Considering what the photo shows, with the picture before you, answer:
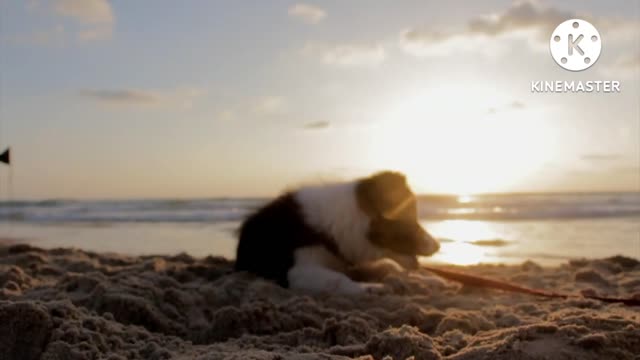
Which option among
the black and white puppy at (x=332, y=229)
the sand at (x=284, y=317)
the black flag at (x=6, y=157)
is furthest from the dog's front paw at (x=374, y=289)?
the black flag at (x=6, y=157)

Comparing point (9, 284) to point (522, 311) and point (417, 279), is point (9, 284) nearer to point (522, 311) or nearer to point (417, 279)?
point (417, 279)

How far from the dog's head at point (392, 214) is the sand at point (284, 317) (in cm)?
29

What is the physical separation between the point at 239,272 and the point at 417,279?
1475 mm

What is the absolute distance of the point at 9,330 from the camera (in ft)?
8.86

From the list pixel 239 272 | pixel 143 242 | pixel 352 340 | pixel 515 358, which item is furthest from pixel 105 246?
pixel 515 358

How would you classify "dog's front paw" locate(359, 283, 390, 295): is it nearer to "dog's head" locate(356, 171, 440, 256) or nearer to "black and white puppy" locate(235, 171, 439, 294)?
"black and white puppy" locate(235, 171, 439, 294)

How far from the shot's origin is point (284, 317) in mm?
3592

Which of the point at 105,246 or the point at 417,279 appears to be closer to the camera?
the point at 417,279

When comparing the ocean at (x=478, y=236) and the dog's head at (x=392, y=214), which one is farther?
the ocean at (x=478, y=236)

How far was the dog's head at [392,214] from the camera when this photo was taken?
17.6 feet

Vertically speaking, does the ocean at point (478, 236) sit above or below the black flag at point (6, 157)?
below

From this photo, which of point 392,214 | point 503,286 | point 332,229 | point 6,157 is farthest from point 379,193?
point 6,157

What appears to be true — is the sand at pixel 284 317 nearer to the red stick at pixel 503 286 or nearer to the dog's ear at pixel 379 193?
the red stick at pixel 503 286

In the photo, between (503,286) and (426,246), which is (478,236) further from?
(503,286)
